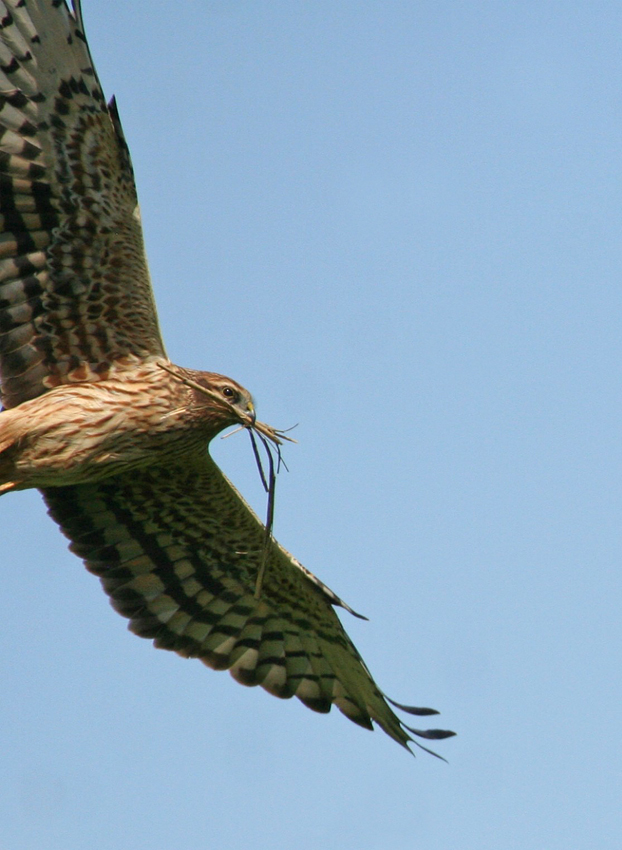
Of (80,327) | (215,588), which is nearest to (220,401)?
(80,327)

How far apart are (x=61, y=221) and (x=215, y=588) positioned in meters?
3.59

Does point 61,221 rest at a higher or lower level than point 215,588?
A: higher

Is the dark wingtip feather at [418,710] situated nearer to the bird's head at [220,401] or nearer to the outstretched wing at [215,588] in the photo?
the outstretched wing at [215,588]

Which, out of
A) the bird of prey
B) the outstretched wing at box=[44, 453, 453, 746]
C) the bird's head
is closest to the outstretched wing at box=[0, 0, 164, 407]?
the bird of prey

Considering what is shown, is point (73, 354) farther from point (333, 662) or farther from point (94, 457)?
point (333, 662)

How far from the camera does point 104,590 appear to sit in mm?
11688

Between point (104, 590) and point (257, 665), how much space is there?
4.73ft

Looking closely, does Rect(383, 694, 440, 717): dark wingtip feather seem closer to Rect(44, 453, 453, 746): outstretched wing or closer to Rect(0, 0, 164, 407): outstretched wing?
Rect(44, 453, 453, 746): outstretched wing

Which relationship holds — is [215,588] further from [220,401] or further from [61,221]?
[61,221]

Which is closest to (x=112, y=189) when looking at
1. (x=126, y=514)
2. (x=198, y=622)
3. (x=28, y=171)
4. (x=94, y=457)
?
(x=28, y=171)

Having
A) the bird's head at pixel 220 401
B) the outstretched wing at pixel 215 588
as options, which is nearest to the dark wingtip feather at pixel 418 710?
the outstretched wing at pixel 215 588

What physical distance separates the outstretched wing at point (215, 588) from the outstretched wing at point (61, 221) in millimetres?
1378

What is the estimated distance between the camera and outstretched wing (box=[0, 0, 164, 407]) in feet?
31.9

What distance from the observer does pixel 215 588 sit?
12047 mm
